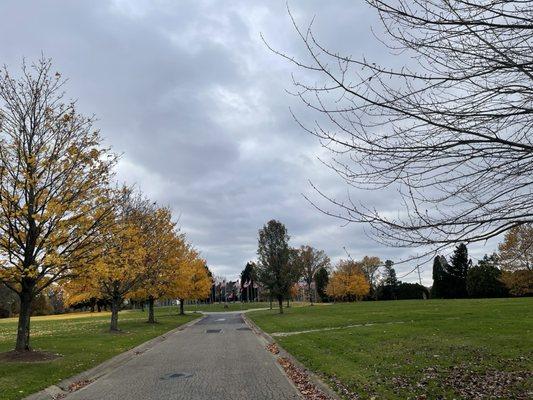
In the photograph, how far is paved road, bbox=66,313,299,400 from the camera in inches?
389

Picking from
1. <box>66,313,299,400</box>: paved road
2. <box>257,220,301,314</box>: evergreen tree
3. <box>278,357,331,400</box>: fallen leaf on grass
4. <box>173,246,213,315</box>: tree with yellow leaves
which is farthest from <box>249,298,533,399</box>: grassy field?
<box>257,220,301,314</box>: evergreen tree

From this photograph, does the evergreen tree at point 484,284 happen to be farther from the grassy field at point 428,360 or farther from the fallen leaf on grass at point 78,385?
the fallen leaf on grass at point 78,385

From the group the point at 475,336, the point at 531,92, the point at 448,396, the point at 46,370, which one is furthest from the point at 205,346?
the point at 531,92

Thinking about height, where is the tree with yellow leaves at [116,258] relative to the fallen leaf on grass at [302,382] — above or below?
above

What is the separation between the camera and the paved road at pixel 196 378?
9883mm

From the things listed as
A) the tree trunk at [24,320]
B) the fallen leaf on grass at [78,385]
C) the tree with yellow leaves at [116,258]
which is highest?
the tree with yellow leaves at [116,258]

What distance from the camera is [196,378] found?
11.9 metres

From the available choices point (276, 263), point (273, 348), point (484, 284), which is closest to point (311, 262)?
point (484, 284)

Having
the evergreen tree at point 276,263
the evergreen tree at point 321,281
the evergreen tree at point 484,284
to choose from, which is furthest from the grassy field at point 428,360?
the evergreen tree at point 321,281

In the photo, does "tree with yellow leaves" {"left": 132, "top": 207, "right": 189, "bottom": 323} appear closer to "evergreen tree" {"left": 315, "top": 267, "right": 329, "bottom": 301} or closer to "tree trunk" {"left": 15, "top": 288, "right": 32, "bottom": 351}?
"tree trunk" {"left": 15, "top": 288, "right": 32, "bottom": 351}

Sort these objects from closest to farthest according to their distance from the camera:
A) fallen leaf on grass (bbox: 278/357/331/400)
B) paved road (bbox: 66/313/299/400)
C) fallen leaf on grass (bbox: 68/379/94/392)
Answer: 1. fallen leaf on grass (bbox: 278/357/331/400)
2. paved road (bbox: 66/313/299/400)
3. fallen leaf on grass (bbox: 68/379/94/392)

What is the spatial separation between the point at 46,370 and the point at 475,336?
1306cm

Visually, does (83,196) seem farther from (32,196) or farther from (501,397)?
(501,397)

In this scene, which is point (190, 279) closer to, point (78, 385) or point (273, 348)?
point (273, 348)
